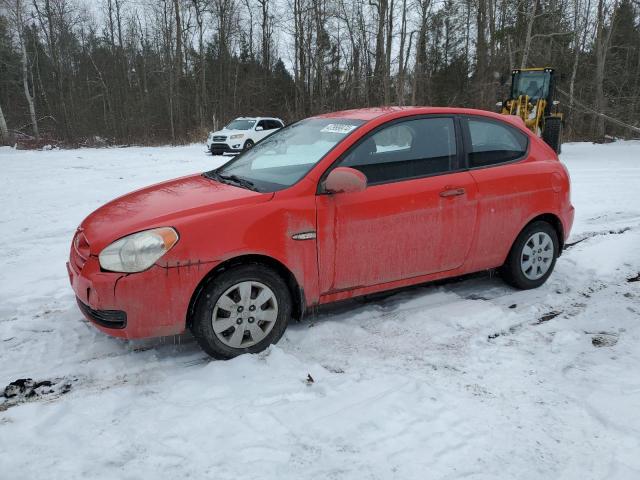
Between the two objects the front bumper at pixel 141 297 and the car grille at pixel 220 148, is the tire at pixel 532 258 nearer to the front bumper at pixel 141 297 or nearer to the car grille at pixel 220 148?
the front bumper at pixel 141 297

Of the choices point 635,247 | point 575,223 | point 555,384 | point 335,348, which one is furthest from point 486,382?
point 575,223

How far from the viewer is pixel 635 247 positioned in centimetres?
579

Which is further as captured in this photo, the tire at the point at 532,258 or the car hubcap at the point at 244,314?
the tire at the point at 532,258

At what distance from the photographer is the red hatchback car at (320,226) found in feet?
10.6

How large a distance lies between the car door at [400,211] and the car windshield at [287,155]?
24cm

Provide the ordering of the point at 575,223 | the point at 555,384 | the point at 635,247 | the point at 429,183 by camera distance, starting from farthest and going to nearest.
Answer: the point at 575,223, the point at 635,247, the point at 429,183, the point at 555,384

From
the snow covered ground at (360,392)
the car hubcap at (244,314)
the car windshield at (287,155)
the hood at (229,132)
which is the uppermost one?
the hood at (229,132)

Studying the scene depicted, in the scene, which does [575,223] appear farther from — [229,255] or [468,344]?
[229,255]

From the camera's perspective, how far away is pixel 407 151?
13.3ft

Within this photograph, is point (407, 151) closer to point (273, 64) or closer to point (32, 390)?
point (32, 390)

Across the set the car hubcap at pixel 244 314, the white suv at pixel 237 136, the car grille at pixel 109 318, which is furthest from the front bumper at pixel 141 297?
the white suv at pixel 237 136

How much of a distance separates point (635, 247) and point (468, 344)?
11.0 feet

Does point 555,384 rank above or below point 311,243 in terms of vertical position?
below

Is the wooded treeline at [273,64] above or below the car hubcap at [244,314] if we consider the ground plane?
above
